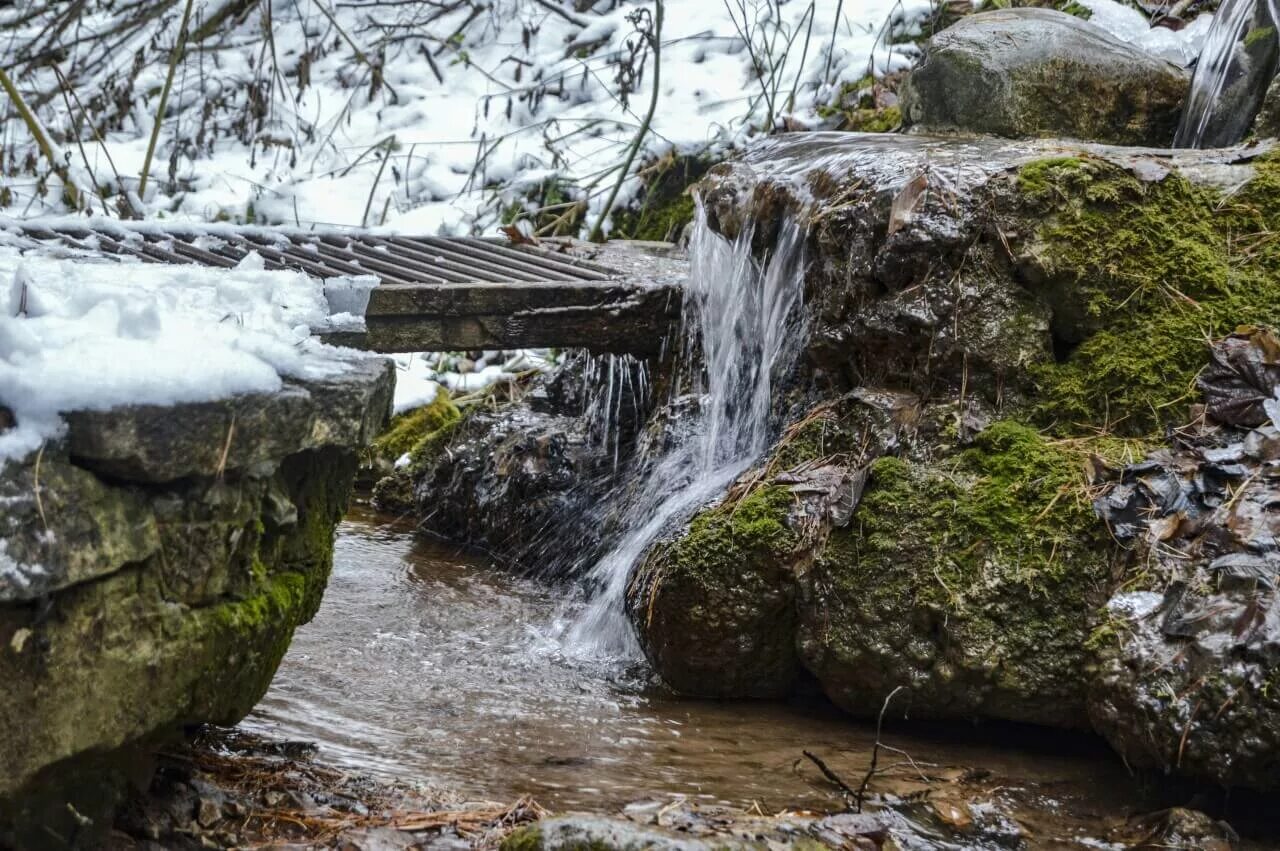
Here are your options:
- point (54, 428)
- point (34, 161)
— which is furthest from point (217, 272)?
point (34, 161)

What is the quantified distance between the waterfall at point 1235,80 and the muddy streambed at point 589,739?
291 cm

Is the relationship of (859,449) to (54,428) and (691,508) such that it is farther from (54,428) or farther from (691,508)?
(54,428)

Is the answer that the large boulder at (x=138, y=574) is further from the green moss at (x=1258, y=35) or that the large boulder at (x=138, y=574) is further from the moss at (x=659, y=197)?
the moss at (x=659, y=197)

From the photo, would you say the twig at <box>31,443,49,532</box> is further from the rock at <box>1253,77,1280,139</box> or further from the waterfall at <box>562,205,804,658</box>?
the rock at <box>1253,77,1280,139</box>

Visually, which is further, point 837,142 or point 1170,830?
point 837,142

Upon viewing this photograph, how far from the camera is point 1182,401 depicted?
363 cm

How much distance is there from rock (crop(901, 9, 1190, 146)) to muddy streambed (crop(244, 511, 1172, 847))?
2.89 meters

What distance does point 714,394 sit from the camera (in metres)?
5.08

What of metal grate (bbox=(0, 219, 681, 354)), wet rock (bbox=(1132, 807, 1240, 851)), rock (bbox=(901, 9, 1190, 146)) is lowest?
wet rock (bbox=(1132, 807, 1240, 851))

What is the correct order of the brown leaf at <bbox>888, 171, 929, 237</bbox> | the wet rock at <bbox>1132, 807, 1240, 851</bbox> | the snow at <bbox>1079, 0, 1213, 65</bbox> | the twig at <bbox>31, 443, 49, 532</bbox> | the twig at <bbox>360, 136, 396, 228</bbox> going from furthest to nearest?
the twig at <bbox>360, 136, 396, 228</bbox>, the snow at <bbox>1079, 0, 1213, 65</bbox>, the brown leaf at <bbox>888, 171, 929, 237</bbox>, the wet rock at <bbox>1132, 807, 1240, 851</bbox>, the twig at <bbox>31, 443, 49, 532</bbox>

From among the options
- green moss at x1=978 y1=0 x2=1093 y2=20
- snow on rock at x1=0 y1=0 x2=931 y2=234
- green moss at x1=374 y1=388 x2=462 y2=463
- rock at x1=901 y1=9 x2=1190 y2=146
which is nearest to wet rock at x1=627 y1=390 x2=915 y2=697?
rock at x1=901 y1=9 x2=1190 y2=146

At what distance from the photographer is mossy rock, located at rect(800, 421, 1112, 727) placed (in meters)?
3.38

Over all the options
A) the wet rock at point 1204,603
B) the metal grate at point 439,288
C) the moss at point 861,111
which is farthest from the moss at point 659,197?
the wet rock at point 1204,603

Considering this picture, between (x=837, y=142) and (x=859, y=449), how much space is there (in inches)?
62.0
